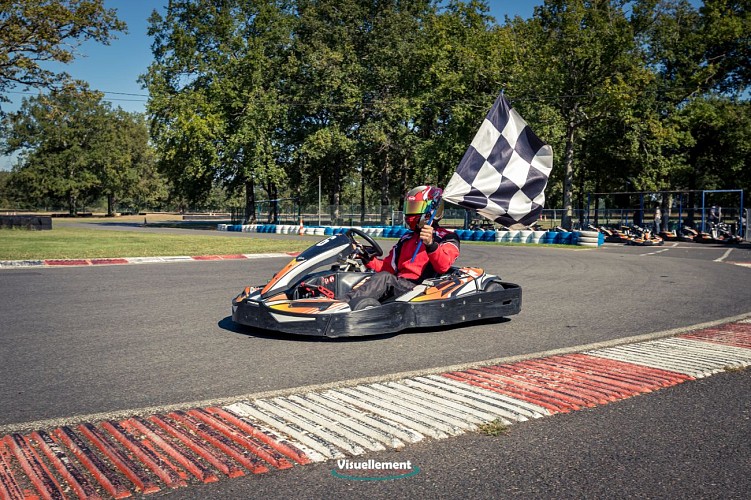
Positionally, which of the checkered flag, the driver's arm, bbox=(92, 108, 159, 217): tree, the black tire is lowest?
the black tire

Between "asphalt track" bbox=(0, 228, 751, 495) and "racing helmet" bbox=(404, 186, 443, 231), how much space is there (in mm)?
1161

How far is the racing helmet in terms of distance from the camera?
6207 mm

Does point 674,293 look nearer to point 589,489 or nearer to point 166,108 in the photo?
point 589,489

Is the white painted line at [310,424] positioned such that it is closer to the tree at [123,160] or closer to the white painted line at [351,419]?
the white painted line at [351,419]

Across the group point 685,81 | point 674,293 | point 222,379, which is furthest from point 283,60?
point 222,379

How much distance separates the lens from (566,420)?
343 cm

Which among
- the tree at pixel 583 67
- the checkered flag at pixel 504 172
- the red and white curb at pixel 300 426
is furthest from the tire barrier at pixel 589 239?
the red and white curb at pixel 300 426

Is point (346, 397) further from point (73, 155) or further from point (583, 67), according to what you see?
point (73, 155)

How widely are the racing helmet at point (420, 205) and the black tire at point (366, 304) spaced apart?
1077 mm

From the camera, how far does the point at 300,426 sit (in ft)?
10.7

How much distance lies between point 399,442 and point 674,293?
7.29 metres

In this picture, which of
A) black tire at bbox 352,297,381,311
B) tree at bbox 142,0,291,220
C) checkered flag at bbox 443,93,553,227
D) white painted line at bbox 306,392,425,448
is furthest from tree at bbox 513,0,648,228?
white painted line at bbox 306,392,425,448

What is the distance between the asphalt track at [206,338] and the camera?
158 inches

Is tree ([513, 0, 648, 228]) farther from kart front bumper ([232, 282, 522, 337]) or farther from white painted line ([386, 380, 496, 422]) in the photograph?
white painted line ([386, 380, 496, 422])
